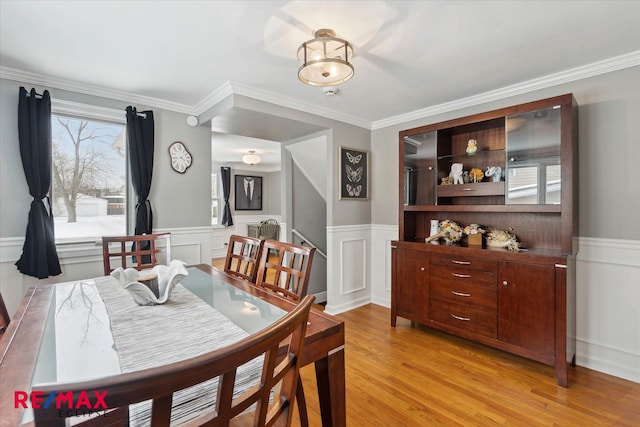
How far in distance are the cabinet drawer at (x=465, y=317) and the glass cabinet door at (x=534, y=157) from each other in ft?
3.15

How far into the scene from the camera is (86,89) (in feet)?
8.87

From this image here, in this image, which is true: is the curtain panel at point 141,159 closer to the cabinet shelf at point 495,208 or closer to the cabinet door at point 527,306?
the cabinet shelf at point 495,208

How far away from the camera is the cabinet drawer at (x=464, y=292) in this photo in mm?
2457

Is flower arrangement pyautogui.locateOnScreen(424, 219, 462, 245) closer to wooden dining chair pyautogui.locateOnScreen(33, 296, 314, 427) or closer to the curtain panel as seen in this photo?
wooden dining chair pyautogui.locateOnScreen(33, 296, 314, 427)

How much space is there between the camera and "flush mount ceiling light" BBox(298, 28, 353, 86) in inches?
70.6

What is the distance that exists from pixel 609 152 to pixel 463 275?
1426 millimetres

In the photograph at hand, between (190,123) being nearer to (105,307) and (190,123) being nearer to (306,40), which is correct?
(306,40)

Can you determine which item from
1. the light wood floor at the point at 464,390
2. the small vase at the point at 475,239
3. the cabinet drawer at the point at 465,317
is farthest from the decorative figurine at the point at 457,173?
the light wood floor at the point at 464,390

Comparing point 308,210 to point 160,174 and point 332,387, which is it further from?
point 332,387

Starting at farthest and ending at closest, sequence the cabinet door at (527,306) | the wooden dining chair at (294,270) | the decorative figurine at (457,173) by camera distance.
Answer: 1. the decorative figurine at (457,173)
2. the cabinet door at (527,306)
3. the wooden dining chair at (294,270)

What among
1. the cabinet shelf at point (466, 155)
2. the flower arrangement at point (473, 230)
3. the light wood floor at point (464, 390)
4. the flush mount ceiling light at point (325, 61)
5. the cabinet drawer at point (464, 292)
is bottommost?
the light wood floor at point (464, 390)

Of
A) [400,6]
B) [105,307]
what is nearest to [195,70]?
[400,6]

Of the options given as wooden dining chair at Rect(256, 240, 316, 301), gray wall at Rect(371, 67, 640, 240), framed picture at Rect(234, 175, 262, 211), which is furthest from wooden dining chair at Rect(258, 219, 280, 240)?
gray wall at Rect(371, 67, 640, 240)

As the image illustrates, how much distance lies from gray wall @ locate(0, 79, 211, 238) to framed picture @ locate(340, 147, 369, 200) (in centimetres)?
156
